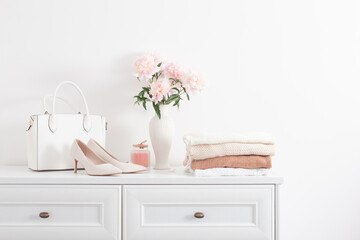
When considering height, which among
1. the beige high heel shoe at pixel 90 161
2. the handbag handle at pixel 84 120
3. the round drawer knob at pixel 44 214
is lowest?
the round drawer knob at pixel 44 214

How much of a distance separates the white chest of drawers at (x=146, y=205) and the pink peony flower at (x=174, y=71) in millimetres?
499

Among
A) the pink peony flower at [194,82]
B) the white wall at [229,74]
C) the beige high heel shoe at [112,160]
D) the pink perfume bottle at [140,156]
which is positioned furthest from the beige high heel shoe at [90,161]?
the pink peony flower at [194,82]

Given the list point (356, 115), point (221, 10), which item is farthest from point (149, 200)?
point (356, 115)

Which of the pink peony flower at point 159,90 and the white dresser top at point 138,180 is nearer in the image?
the white dresser top at point 138,180

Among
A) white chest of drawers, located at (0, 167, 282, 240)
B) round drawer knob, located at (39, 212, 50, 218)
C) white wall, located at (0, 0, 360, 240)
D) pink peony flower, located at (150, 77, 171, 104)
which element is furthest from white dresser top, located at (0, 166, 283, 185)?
white wall, located at (0, 0, 360, 240)

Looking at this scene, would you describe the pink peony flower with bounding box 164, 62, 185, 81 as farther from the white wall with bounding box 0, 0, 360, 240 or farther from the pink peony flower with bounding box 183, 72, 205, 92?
the white wall with bounding box 0, 0, 360, 240

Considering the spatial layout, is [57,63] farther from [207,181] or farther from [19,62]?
[207,181]

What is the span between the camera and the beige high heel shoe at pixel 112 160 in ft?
5.23

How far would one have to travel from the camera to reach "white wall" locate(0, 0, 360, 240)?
77.8 inches

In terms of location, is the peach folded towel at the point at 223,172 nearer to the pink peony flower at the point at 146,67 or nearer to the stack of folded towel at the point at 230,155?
the stack of folded towel at the point at 230,155

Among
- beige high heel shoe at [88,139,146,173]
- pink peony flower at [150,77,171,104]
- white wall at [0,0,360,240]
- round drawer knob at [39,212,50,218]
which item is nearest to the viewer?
round drawer knob at [39,212,50,218]

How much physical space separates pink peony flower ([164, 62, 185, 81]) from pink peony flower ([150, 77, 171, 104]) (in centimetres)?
8

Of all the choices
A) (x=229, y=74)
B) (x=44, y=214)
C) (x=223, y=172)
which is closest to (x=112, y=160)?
(x=44, y=214)

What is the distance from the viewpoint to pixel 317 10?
202 centimetres
